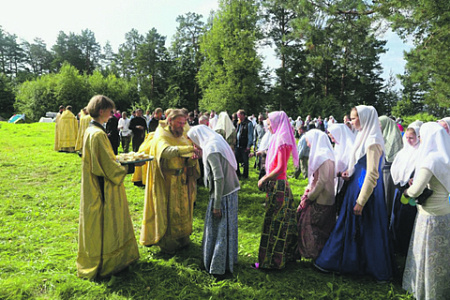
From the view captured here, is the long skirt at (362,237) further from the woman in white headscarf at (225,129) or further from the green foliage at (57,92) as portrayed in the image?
the green foliage at (57,92)

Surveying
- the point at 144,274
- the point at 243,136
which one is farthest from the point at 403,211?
the point at 243,136

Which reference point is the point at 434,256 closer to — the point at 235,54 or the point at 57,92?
the point at 235,54

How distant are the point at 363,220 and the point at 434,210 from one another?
768mm

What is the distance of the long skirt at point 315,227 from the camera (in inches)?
149

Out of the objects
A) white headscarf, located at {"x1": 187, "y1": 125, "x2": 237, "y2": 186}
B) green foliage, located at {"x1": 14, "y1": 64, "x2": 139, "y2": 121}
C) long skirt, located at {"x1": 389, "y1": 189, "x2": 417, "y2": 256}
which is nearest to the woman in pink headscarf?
white headscarf, located at {"x1": 187, "y1": 125, "x2": 237, "y2": 186}

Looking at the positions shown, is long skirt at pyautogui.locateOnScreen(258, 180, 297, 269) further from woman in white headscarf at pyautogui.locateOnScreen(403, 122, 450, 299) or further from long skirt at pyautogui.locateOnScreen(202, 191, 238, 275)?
woman in white headscarf at pyautogui.locateOnScreen(403, 122, 450, 299)

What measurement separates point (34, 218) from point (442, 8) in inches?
422

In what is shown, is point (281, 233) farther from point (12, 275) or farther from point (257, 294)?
point (12, 275)

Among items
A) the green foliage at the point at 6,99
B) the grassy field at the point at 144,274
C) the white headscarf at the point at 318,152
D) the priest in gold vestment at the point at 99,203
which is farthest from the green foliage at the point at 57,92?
the white headscarf at the point at 318,152

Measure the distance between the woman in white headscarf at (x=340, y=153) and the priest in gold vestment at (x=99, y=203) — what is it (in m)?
2.87

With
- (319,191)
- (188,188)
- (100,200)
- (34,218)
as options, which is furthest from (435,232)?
(34,218)

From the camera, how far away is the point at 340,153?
13.1 feet

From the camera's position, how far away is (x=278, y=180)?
366cm

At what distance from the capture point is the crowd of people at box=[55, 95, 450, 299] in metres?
3.01
